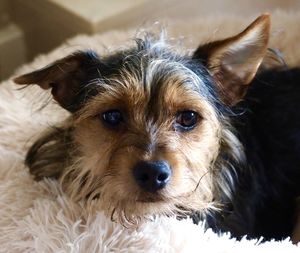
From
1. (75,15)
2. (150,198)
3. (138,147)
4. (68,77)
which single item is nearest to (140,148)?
(138,147)

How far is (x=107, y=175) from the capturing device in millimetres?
1506

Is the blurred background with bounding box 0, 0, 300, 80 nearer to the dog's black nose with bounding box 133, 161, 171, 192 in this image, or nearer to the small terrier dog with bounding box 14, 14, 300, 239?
the small terrier dog with bounding box 14, 14, 300, 239

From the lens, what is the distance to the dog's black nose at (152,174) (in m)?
1.40

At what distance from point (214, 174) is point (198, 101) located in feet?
0.95

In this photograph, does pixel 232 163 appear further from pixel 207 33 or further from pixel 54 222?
pixel 207 33

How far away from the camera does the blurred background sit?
2.51m

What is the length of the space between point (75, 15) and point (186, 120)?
3.47 ft

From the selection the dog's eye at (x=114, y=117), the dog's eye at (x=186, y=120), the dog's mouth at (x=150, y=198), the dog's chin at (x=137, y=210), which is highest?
the dog's eye at (x=114, y=117)

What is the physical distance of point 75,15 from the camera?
2.49 m

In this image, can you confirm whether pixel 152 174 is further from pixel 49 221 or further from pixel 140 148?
pixel 49 221

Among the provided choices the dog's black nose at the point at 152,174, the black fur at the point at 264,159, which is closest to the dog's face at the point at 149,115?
the dog's black nose at the point at 152,174

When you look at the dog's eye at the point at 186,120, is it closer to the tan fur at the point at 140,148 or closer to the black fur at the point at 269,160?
the tan fur at the point at 140,148

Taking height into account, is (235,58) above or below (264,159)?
above

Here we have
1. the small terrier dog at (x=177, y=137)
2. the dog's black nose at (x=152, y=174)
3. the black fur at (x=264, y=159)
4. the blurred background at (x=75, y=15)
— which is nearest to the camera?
the dog's black nose at (x=152, y=174)
